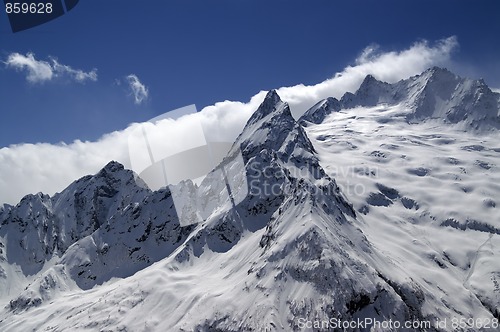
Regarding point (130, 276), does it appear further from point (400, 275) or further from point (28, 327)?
point (400, 275)

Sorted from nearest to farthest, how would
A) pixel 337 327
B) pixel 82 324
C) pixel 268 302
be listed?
pixel 337 327, pixel 268 302, pixel 82 324

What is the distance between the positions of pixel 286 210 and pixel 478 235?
9319 cm

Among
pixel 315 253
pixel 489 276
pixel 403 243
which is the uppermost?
pixel 315 253

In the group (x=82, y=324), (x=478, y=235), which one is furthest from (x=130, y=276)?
(x=478, y=235)

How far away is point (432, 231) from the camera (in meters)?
185

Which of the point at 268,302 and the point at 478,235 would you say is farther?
the point at 478,235

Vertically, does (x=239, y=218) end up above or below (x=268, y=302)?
above

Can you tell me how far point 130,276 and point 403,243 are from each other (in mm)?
127969

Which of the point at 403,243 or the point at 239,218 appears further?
the point at 239,218

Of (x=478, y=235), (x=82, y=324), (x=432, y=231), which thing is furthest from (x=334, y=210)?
(x=82, y=324)

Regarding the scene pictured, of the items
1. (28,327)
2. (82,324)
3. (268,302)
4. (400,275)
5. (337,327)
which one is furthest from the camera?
(28,327)

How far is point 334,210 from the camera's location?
156 metres

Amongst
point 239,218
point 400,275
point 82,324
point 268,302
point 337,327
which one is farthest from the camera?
point 239,218

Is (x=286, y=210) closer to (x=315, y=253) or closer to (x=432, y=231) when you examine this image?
(x=315, y=253)
